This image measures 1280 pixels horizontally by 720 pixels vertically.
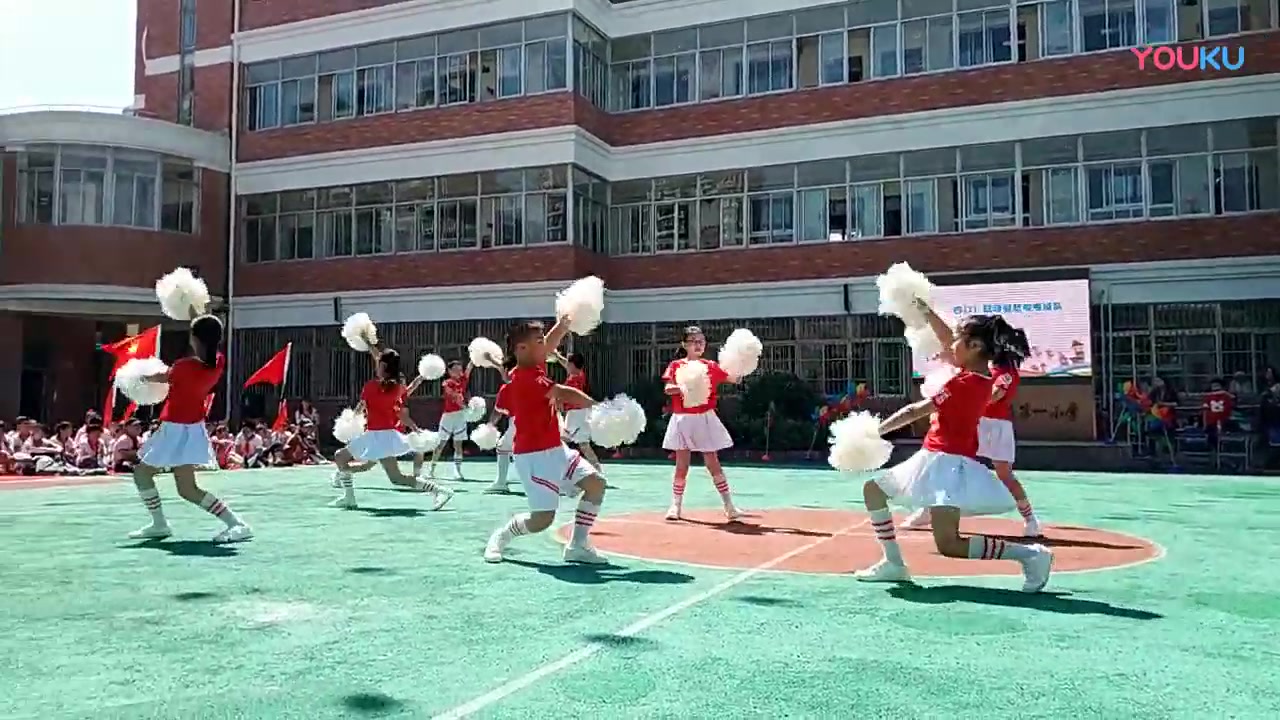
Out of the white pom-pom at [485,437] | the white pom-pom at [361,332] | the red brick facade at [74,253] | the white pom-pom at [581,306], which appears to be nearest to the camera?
the white pom-pom at [581,306]

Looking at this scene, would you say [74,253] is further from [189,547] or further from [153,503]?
[189,547]

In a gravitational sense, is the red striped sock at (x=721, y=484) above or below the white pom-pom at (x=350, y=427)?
below

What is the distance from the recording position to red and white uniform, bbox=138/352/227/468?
9.09 m

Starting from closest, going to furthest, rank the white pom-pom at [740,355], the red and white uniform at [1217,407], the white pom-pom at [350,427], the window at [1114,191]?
the white pom-pom at [740,355] < the white pom-pom at [350,427] < the red and white uniform at [1217,407] < the window at [1114,191]

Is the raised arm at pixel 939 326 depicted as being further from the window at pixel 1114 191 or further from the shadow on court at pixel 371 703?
the window at pixel 1114 191

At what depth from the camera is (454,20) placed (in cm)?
2892

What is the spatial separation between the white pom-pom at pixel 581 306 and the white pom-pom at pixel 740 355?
2.74m

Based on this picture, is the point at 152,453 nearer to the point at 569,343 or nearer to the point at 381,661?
the point at 381,661

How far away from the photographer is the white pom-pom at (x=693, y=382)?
32.8 feet

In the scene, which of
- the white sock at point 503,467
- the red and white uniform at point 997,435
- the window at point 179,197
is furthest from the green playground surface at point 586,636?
the window at point 179,197

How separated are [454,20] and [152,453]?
73.5 feet

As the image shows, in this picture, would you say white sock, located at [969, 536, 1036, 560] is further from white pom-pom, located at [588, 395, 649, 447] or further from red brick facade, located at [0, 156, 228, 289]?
red brick facade, located at [0, 156, 228, 289]

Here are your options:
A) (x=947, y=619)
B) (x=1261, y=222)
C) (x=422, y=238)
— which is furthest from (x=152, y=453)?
(x=1261, y=222)

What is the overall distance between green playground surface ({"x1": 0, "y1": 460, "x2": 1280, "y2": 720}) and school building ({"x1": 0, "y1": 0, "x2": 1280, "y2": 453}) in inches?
650
